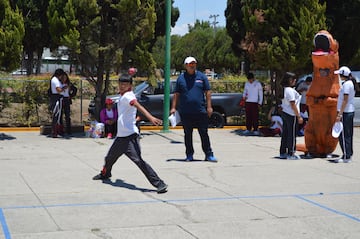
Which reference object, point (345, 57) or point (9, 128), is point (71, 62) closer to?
point (9, 128)

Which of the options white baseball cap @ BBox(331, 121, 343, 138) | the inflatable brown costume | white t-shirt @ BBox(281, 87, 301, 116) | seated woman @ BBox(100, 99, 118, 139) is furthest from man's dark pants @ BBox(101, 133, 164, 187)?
seated woman @ BBox(100, 99, 118, 139)

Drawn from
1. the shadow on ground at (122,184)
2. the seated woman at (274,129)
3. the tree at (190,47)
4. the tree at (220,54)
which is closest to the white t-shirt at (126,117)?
the shadow on ground at (122,184)

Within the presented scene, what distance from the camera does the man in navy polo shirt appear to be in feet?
35.2

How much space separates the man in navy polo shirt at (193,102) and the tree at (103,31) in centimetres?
473

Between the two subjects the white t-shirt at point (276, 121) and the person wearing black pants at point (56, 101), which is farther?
the white t-shirt at point (276, 121)

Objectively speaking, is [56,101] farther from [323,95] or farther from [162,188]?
[162,188]

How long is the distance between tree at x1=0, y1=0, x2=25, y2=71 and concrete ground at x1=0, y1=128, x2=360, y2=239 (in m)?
2.26

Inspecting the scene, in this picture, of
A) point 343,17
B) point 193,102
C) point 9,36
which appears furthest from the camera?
point 343,17

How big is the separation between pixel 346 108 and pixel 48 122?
924 cm

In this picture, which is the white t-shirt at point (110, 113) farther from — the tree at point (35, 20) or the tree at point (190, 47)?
the tree at point (190, 47)

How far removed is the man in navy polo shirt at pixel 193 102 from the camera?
10.7m

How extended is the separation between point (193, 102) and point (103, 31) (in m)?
5.73

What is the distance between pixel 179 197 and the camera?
7895 mm

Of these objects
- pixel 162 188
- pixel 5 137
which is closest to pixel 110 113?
pixel 5 137
